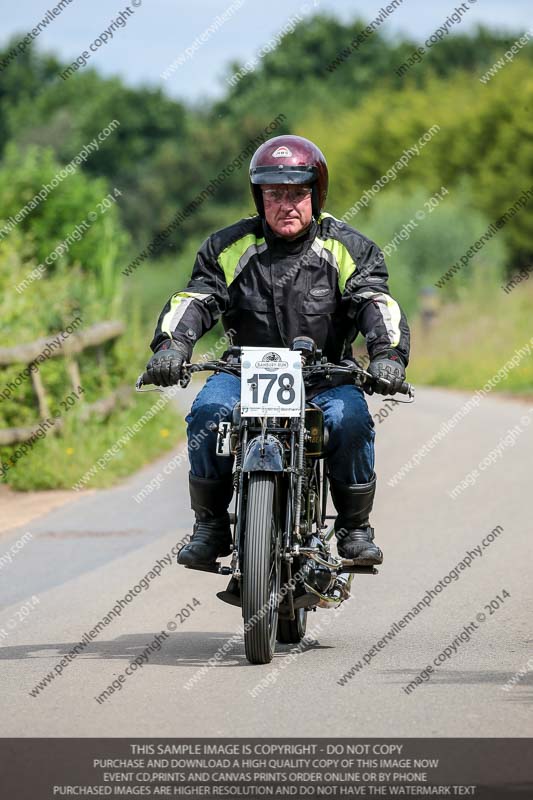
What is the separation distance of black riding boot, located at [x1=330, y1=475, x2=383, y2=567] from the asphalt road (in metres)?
0.43

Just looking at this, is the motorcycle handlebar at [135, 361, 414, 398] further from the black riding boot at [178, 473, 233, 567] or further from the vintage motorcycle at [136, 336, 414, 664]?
the black riding boot at [178, 473, 233, 567]

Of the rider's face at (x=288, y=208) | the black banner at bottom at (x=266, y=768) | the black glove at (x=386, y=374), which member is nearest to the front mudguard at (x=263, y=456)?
the black glove at (x=386, y=374)

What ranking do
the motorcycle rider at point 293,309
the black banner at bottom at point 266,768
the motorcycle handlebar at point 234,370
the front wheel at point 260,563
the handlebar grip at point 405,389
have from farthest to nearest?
1. the motorcycle rider at point 293,309
2. the handlebar grip at point 405,389
3. the motorcycle handlebar at point 234,370
4. the front wheel at point 260,563
5. the black banner at bottom at point 266,768

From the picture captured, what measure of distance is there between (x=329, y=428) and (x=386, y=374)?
37cm

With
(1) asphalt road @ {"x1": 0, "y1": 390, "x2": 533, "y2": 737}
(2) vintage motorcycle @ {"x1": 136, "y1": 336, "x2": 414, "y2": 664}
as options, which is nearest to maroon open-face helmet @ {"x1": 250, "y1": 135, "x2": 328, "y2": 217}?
(2) vintage motorcycle @ {"x1": 136, "y1": 336, "x2": 414, "y2": 664}

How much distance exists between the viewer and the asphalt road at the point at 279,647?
18.2 feet

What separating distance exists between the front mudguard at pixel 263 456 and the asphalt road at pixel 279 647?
846 millimetres

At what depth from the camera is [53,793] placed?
183 inches

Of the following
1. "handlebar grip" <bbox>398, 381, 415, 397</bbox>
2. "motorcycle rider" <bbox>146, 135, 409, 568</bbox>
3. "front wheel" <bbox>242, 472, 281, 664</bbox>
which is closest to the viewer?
"front wheel" <bbox>242, 472, 281, 664</bbox>

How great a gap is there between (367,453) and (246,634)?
1.01 meters

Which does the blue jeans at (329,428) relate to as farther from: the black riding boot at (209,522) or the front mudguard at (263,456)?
the front mudguard at (263,456)

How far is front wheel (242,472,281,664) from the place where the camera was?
20.3 ft

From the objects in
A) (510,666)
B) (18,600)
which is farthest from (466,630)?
(18,600)

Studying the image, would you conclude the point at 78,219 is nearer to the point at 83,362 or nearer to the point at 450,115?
the point at 83,362
